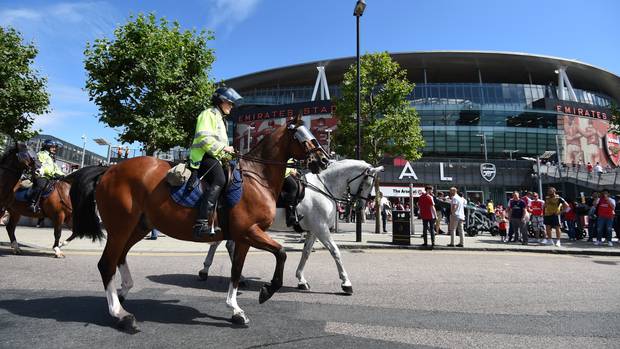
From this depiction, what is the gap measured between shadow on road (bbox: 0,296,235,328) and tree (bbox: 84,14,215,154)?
47.6ft

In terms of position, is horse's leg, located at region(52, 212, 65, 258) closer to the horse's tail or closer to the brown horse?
the brown horse

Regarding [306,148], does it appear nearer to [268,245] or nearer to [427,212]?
[268,245]

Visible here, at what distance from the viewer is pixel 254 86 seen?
70.6 m

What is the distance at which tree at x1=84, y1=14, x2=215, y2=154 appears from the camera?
17844 mm

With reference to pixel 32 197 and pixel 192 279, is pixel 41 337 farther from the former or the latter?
pixel 32 197

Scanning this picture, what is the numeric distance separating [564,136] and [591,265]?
171 ft

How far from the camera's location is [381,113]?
66.8 ft

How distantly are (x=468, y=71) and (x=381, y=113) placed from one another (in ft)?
163

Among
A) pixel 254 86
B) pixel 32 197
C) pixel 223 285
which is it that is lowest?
pixel 223 285

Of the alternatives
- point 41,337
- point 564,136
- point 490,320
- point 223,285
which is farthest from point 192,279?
point 564,136

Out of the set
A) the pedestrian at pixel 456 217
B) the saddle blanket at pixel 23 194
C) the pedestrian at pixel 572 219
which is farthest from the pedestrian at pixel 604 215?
the saddle blanket at pixel 23 194

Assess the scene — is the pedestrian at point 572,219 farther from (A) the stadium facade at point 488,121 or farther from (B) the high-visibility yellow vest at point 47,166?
(A) the stadium facade at point 488,121

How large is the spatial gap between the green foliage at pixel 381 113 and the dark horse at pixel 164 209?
51.1 ft

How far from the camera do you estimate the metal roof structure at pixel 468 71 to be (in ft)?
184
